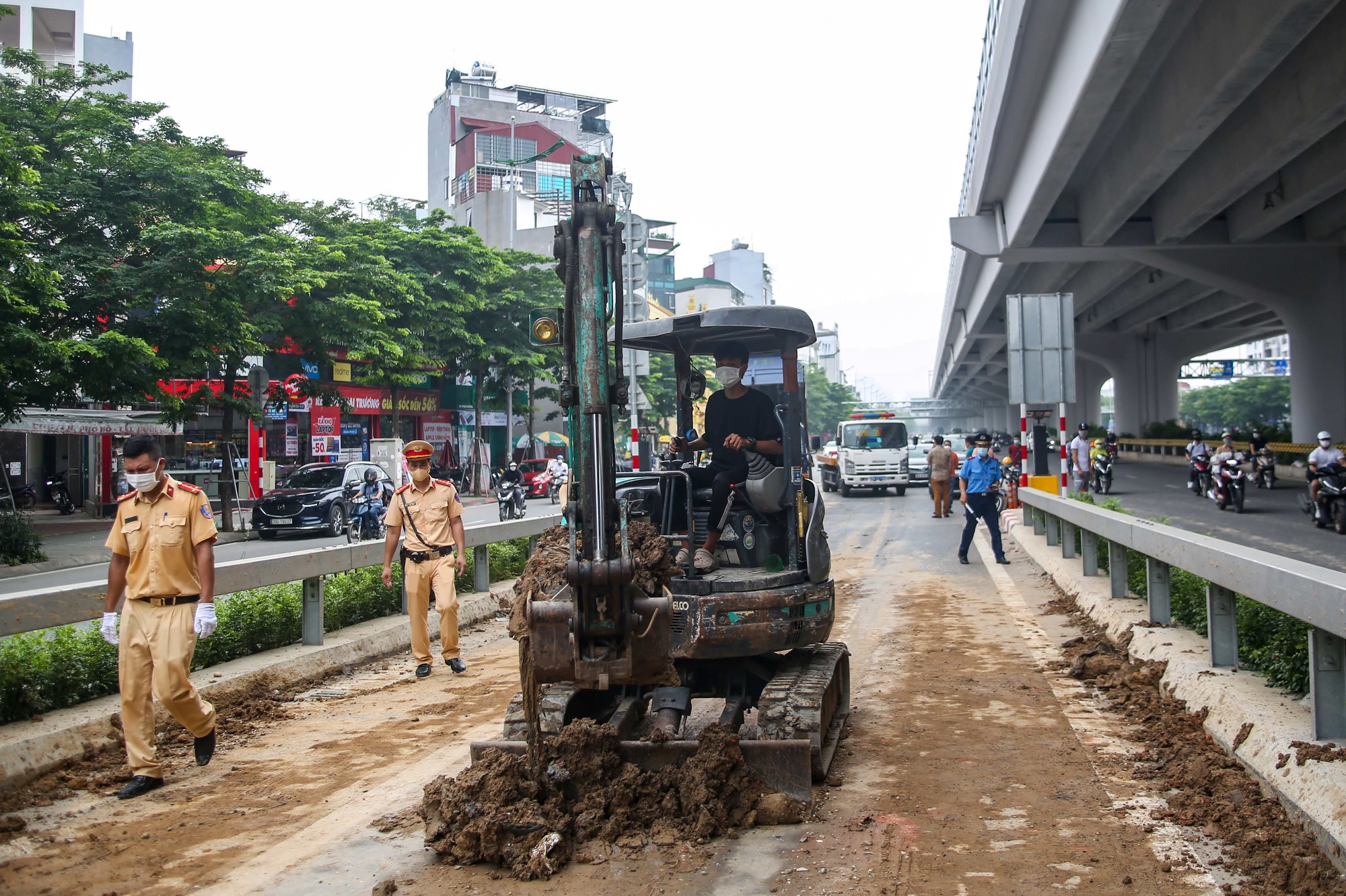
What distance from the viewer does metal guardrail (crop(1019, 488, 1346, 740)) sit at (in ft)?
14.3

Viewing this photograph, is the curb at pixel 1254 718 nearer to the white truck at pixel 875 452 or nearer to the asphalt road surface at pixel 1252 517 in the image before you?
the asphalt road surface at pixel 1252 517

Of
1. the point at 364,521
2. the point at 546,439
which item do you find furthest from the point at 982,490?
the point at 546,439

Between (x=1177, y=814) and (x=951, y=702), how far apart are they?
2.42m

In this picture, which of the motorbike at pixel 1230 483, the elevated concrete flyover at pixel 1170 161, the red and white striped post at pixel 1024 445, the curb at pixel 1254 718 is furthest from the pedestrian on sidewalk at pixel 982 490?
the motorbike at pixel 1230 483

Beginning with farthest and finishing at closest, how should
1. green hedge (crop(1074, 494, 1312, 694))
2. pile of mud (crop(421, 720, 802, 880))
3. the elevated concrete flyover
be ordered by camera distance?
1. the elevated concrete flyover
2. green hedge (crop(1074, 494, 1312, 694))
3. pile of mud (crop(421, 720, 802, 880))

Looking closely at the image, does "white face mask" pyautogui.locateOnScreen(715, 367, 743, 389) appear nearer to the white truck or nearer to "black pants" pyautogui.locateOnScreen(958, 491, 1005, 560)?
"black pants" pyautogui.locateOnScreen(958, 491, 1005, 560)

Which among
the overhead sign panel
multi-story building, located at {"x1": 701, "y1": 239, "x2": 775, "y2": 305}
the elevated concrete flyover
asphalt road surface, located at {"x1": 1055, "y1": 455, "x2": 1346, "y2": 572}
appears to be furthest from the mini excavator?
multi-story building, located at {"x1": 701, "y1": 239, "x2": 775, "y2": 305}

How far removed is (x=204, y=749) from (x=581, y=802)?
249cm

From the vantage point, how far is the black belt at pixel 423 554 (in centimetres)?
807

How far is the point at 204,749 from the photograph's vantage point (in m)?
5.63

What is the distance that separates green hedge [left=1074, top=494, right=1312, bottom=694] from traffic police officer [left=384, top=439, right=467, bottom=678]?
5.47m

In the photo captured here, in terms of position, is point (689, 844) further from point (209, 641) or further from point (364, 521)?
point (364, 521)

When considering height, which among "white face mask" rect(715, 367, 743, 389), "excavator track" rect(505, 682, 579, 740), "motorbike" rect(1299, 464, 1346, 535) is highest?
"white face mask" rect(715, 367, 743, 389)

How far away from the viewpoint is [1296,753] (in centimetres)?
436
